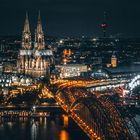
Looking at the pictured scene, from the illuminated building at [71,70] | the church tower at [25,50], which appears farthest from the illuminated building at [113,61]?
the church tower at [25,50]

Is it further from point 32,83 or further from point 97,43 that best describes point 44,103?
point 97,43

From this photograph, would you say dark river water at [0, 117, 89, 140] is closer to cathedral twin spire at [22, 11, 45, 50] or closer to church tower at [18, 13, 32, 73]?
cathedral twin spire at [22, 11, 45, 50]

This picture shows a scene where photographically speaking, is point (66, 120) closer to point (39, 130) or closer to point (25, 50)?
point (39, 130)

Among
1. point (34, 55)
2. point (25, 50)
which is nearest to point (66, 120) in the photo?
point (34, 55)

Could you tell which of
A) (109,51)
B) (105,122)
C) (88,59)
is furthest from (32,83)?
(109,51)

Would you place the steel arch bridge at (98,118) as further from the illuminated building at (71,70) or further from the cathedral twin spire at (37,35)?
the illuminated building at (71,70)

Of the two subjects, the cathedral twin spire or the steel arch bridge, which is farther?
the cathedral twin spire

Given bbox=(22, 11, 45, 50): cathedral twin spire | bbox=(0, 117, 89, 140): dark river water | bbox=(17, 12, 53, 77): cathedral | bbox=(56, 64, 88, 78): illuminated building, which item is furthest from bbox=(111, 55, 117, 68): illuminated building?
bbox=(0, 117, 89, 140): dark river water
